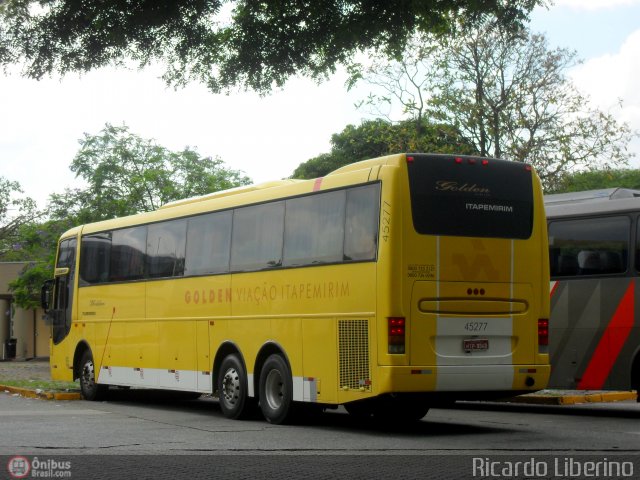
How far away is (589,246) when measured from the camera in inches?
693

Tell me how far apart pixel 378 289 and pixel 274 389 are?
9.80 ft

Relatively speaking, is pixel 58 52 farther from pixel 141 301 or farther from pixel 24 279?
pixel 24 279

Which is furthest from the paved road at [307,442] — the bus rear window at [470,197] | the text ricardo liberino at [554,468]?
the bus rear window at [470,197]

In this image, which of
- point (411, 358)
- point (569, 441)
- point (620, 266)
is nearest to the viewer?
point (569, 441)

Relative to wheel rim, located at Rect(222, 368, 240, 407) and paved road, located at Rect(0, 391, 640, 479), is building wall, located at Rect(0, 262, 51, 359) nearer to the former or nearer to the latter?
paved road, located at Rect(0, 391, 640, 479)

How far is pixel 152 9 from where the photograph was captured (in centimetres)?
1302

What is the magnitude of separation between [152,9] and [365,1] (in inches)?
107

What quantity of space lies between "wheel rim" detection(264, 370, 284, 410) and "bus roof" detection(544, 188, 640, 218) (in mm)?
5793

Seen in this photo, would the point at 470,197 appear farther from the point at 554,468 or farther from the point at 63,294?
the point at 63,294

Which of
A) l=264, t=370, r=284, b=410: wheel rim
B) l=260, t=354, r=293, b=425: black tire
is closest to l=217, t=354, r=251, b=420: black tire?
l=260, t=354, r=293, b=425: black tire

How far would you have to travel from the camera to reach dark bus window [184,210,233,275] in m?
17.3

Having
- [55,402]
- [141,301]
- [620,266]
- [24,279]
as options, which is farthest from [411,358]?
[24,279]

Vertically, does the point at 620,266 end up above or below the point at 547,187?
below

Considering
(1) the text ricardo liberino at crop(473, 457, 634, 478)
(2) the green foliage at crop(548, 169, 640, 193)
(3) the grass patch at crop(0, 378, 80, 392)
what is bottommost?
(1) the text ricardo liberino at crop(473, 457, 634, 478)
